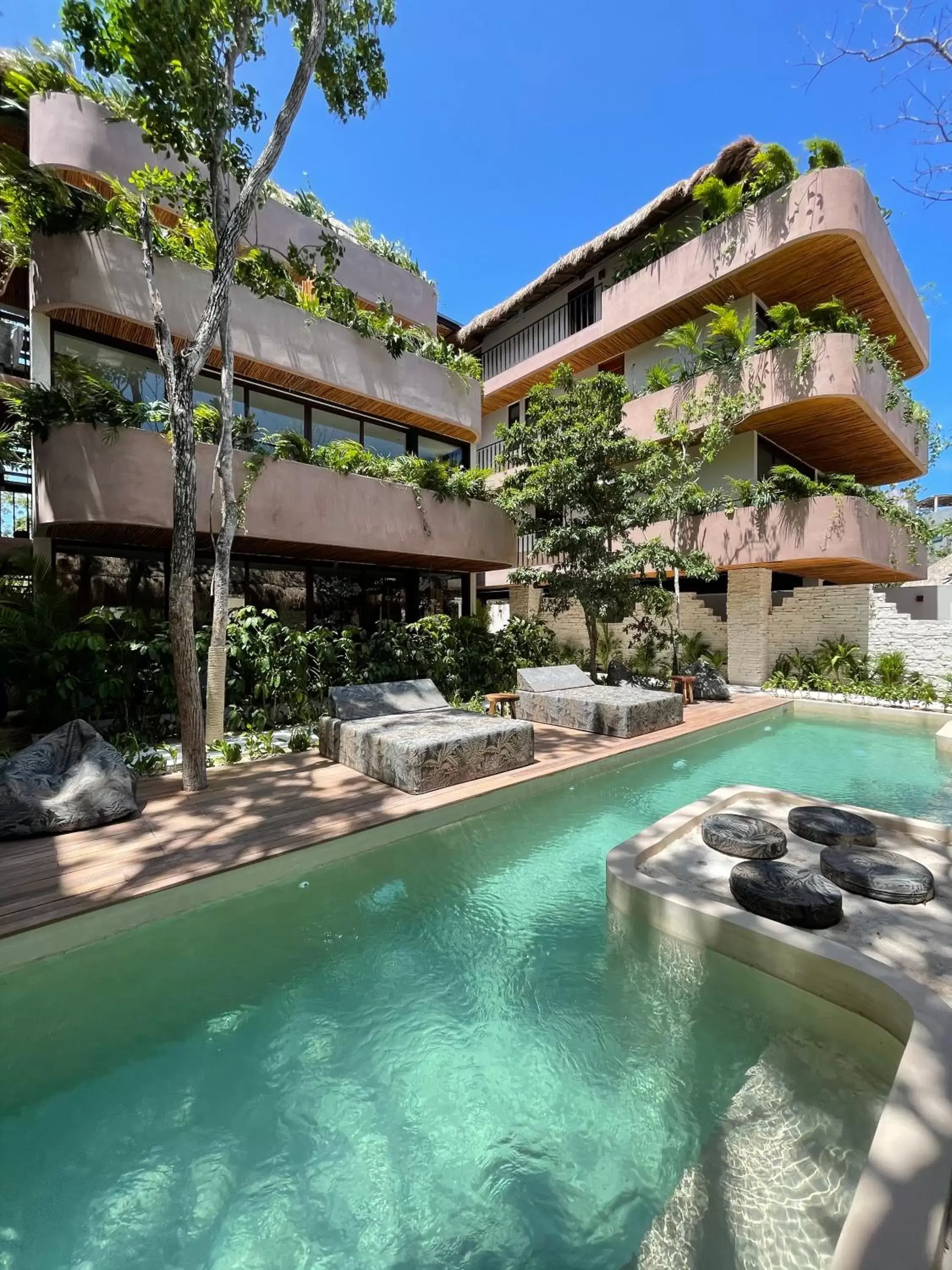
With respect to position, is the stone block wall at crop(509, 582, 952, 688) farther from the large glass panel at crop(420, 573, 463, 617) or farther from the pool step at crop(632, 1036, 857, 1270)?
the pool step at crop(632, 1036, 857, 1270)

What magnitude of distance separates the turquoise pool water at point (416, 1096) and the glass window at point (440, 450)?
1075cm

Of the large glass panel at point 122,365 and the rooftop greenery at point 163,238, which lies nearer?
the rooftop greenery at point 163,238

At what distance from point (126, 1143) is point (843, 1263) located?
2519mm

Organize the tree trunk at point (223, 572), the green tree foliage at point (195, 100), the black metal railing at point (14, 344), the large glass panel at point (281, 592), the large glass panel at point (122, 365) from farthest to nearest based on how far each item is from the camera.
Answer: the large glass panel at point (281, 592)
the black metal railing at point (14, 344)
the large glass panel at point (122, 365)
the tree trunk at point (223, 572)
the green tree foliage at point (195, 100)

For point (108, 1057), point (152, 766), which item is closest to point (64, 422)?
point (152, 766)

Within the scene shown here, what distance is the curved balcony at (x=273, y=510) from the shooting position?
7.11 meters

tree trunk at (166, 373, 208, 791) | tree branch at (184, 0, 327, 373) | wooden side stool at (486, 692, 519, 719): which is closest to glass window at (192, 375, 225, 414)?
tree branch at (184, 0, 327, 373)

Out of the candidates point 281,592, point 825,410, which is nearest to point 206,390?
point 281,592

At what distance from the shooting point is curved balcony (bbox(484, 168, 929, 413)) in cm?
1116

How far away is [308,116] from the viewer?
253 inches

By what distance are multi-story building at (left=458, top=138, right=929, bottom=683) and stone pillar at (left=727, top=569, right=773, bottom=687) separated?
36 mm

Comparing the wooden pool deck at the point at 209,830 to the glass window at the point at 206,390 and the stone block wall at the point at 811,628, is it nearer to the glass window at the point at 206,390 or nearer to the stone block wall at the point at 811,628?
the glass window at the point at 206,390

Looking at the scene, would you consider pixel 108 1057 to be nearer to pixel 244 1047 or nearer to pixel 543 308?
pixel 244 1047

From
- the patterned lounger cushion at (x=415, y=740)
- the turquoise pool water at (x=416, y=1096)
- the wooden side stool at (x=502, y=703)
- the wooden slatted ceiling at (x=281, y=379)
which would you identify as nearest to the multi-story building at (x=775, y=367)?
the wooden slatted ceiling at (x=281, y=379)
